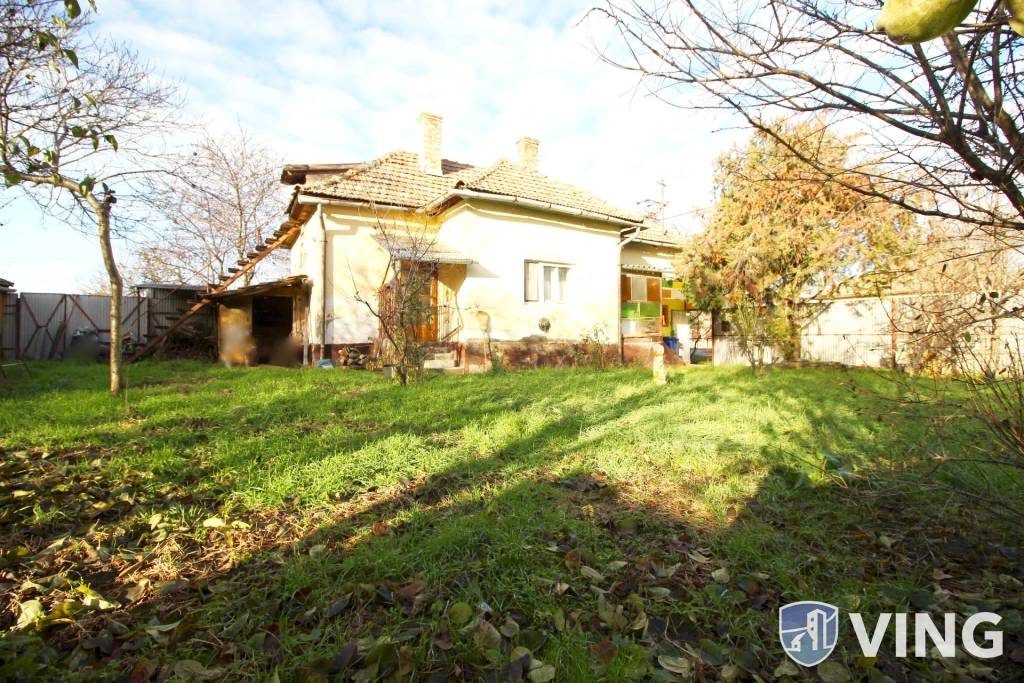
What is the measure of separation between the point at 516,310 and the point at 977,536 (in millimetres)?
9347

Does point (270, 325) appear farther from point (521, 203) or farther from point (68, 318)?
Answer: point (521, 203)

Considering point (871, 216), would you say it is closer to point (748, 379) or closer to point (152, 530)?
point (152, 530)

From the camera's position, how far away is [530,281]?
39.6ft

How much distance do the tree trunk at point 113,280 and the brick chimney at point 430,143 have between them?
8532 millimetres

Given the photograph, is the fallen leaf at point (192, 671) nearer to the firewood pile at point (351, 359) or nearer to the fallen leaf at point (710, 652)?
the fallen leaf at point (710, 652)

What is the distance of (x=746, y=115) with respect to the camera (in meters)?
1.97

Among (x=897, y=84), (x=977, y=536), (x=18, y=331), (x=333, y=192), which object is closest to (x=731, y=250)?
(x=333, y=192)

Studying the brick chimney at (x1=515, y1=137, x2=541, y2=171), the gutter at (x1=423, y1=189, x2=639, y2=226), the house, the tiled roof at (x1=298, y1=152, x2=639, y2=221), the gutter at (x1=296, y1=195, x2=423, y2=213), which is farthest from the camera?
the brick chimney at (x1=515, y1=137, x2=541, y2=171)

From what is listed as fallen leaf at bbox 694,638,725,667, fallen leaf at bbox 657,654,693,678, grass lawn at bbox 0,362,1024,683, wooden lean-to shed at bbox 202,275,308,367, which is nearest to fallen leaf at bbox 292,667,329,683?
grass lawn at bbox 0,362,1024,683

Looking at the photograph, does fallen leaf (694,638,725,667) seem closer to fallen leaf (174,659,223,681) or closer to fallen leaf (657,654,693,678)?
fallen leaf (657,654,693,678)

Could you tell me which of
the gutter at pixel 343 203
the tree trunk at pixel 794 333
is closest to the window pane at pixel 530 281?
the gutter at pixel 343 203

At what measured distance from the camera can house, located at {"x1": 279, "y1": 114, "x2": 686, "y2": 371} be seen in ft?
36.6

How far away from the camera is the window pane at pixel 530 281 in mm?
11969

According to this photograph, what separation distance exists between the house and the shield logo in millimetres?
8657
